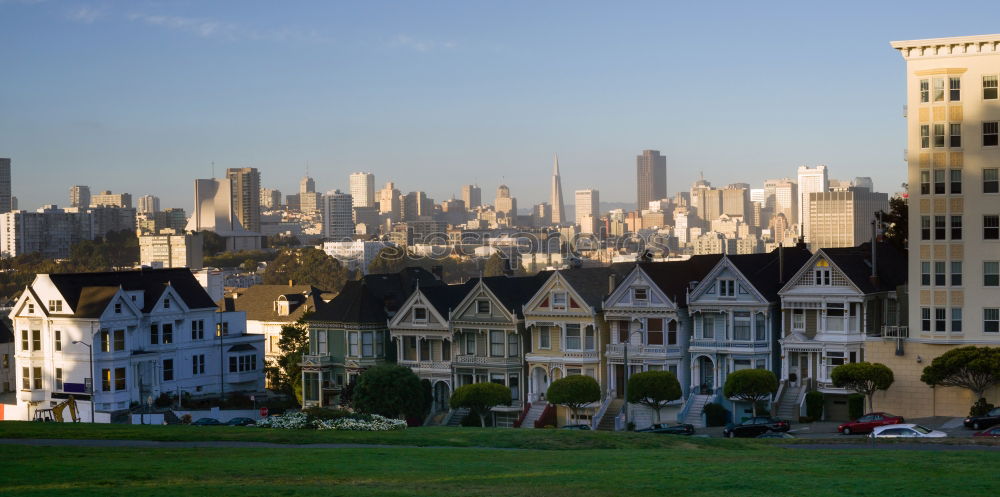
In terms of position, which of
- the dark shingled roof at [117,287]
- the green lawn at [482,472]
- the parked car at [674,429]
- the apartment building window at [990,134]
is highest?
the apartment building window at [990,134]

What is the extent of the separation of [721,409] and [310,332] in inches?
986

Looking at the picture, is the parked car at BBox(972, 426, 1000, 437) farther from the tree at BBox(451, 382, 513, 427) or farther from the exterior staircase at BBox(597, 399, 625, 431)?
the tree at BBox(451, 382, 513, 427)

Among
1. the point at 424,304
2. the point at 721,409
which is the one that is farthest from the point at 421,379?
the point at 721,409

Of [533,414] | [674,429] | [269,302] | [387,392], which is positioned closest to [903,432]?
[674,429]

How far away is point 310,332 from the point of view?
8062 centimetres

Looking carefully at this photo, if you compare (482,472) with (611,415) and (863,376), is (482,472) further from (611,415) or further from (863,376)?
(611,415)

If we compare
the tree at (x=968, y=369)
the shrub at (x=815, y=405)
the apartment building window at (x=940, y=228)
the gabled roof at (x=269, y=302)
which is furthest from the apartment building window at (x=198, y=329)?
the apartment building window at (x=940, y=228)

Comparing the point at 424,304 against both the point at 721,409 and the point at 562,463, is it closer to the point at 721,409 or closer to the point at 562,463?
the point at 721,409

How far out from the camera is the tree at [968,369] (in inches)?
2346

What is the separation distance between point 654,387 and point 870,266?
446 inches

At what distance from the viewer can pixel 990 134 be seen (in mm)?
61750

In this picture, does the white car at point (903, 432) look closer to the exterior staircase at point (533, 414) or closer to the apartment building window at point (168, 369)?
the exterior staircase at point (533, 414)

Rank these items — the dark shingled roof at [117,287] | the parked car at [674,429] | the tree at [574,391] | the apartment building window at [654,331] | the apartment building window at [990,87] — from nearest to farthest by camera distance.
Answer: the parked car at [674,429] < the apartment building window at [990,87] < the tree at [574,391] < the apartment building window at [654,331] < the dark shingled roof at [117,287]

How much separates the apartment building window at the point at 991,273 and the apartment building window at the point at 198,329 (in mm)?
43942
